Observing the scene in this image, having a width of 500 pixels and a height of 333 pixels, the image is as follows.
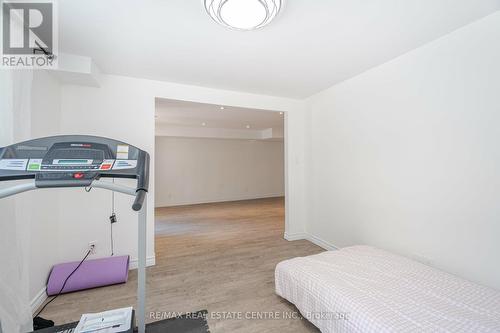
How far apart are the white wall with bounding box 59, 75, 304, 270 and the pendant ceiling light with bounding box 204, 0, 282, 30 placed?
1.54 m

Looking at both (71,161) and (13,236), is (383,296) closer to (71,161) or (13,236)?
(71,161)

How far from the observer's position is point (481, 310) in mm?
1257

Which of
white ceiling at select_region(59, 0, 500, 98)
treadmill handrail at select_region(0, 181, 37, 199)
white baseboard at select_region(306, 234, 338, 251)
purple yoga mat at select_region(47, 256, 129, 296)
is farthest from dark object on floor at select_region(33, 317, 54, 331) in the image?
white baseboard at select_region(306, 234, 338, 251)

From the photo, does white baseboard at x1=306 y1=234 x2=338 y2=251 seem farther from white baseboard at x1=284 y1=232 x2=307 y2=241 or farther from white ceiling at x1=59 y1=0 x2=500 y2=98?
white ceiling at x1=59 y1=0 x2=500 y2=98

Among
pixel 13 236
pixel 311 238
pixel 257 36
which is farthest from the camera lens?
pixel 311 238

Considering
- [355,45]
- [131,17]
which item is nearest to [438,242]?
[355,45]

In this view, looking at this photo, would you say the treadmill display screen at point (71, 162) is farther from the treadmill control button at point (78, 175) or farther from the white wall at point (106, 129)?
the white wall at point (106, 129)

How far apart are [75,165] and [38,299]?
1.79 m

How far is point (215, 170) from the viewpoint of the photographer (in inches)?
286

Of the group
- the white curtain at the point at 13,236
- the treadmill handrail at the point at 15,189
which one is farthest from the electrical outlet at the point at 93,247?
the treadmill handrail at the point at 15,189

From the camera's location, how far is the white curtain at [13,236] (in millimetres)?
1238

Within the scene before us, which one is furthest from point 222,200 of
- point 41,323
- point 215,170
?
point 41,323

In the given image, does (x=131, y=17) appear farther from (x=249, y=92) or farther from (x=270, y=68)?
(x=249, y=92)

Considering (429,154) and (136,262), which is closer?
(429,154)
